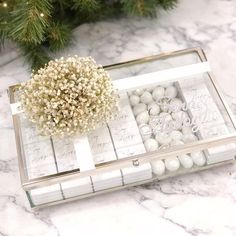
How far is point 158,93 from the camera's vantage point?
A: 88 centimetres

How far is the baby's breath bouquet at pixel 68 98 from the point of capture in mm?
785

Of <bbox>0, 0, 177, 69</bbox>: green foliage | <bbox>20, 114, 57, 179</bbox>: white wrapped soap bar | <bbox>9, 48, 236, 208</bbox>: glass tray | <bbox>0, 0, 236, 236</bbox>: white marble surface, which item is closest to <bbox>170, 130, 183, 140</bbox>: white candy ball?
<bbox>9, 48, 236, 208</bbox>: glass tray

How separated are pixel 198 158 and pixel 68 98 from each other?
0.83ft

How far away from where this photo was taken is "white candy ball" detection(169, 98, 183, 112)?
0.86 m

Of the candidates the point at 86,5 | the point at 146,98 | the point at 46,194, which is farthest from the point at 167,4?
the point at 46,194

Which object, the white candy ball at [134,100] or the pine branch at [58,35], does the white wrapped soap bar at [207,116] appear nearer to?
the white candy ball at [134,100]

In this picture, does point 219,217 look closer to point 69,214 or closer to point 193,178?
point 193,178

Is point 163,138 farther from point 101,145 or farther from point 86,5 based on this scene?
point 86,5

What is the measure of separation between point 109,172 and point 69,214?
11cm

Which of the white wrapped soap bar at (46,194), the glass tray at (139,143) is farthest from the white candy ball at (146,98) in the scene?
the white wrapped soap bar at (46,194)

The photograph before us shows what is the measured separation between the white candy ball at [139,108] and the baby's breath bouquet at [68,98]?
0.06 metres

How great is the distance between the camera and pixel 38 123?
2.66 feet

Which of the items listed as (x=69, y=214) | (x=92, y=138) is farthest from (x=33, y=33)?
(x=69, y=214)

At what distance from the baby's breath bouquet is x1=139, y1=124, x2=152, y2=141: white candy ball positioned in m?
0.07
